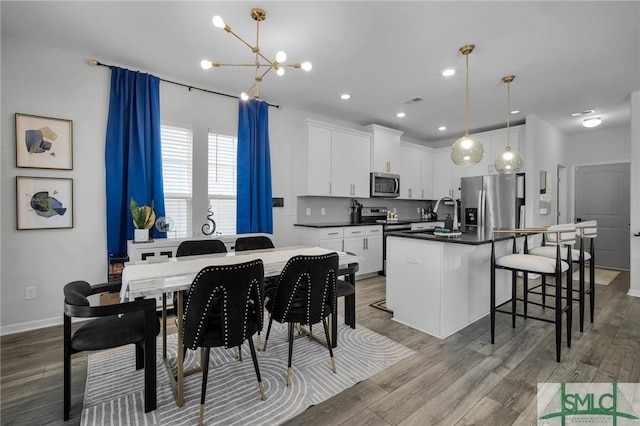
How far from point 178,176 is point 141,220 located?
2.60ft

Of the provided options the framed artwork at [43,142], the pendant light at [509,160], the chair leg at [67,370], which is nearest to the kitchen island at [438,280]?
the pendant light at [509,160]

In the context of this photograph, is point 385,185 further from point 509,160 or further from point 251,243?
point 251,243

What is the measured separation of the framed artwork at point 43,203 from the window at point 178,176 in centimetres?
90

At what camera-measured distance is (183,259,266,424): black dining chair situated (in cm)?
162

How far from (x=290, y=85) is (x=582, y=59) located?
310 centimetres

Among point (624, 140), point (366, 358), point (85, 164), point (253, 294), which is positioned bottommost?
point (366, 358)

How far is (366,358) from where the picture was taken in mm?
2396

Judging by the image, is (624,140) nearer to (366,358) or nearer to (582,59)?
(582,59)

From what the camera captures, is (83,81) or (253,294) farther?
(83,81)

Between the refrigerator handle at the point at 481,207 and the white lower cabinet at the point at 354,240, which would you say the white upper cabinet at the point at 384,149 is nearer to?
the white lower cabinet at the point at 354,240

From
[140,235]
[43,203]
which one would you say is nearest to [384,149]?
[140,235]

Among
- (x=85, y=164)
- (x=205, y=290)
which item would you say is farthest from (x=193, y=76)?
(x=205, y=290)

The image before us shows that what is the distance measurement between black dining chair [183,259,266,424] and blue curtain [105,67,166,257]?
2073mm

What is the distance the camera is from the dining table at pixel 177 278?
1.73 metres
